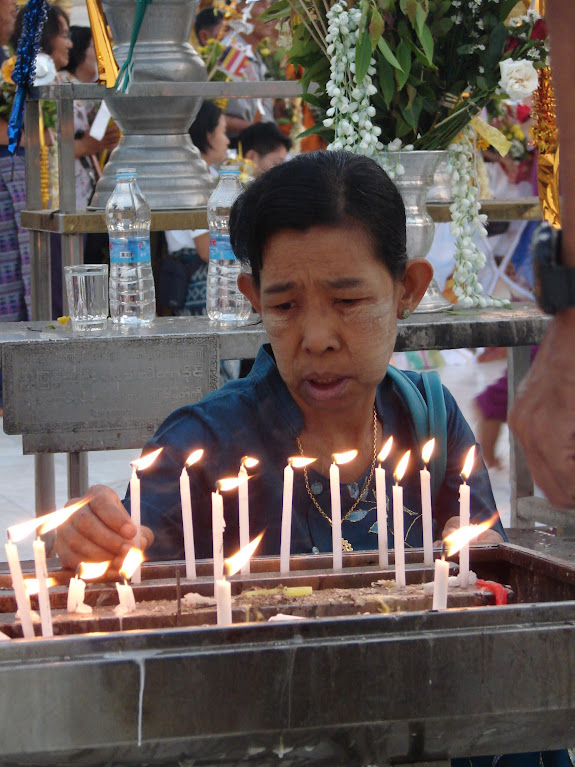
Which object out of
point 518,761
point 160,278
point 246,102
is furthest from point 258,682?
point 246,102

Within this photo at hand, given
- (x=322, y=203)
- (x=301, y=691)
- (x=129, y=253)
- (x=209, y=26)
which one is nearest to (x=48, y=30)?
(x=209, y=26)

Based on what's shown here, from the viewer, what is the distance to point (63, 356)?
3297mm

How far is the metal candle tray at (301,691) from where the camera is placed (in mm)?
1145

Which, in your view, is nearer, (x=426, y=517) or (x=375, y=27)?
(x=426, y=517)

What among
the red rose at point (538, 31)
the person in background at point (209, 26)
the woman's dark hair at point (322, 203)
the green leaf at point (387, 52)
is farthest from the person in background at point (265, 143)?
the woman's dark hair at point (322, 203)

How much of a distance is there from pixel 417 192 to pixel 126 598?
255 centimetres

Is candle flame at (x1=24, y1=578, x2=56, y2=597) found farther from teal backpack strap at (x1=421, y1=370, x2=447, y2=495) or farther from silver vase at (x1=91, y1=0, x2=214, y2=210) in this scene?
silver vase at (x1=91, y1=0, x2=214, y2=210)

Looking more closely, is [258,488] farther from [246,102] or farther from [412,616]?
[246,102]

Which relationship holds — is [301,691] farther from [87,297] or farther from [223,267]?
[223,267]

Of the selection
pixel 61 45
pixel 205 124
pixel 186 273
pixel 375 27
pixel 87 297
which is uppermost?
pixel 61 45

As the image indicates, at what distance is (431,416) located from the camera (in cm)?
230

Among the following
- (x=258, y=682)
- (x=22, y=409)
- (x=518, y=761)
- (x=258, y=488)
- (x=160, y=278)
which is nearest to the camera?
(x=258, y=682)

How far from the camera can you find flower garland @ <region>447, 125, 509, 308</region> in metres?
3.83

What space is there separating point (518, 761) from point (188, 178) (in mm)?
3152
